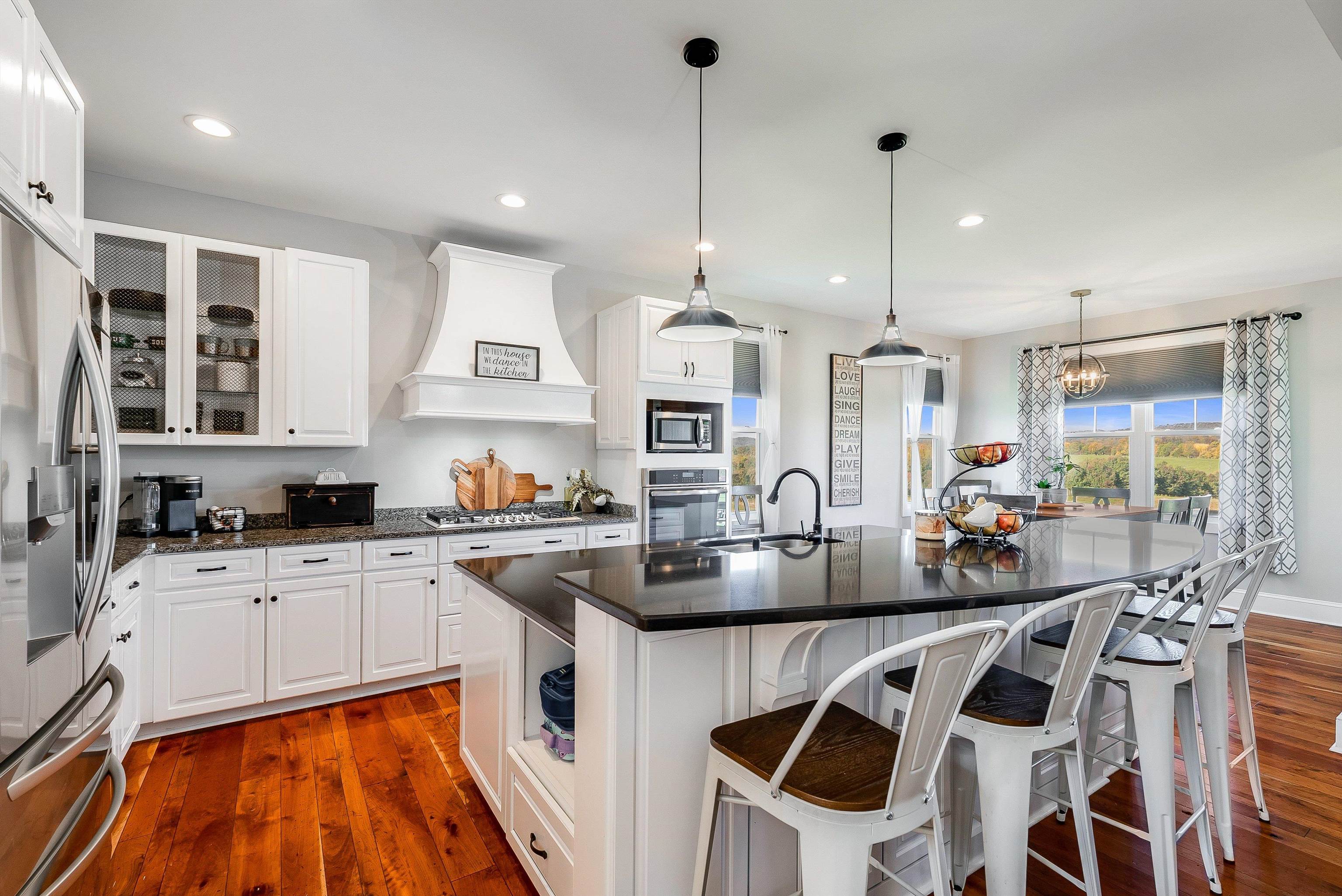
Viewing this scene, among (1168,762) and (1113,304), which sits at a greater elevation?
(1113,304)

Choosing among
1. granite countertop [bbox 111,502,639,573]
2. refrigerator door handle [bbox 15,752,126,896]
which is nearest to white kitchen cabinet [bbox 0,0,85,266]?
refrigerator door handle [bbox 15,752,126,896]

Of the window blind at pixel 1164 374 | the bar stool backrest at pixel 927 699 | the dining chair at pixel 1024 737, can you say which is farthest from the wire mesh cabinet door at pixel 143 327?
the window blind at pixel 1164 374

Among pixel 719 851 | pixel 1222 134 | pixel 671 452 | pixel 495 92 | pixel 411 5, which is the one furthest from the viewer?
pixel 671 452

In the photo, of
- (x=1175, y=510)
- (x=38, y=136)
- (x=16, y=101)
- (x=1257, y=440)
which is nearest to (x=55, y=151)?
(x=38, y=136)

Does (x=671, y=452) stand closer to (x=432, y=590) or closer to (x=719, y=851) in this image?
(x=432, y=590)

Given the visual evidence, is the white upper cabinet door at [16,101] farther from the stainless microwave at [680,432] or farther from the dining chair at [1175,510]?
the dining chair at [1175,510]

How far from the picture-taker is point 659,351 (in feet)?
13.5

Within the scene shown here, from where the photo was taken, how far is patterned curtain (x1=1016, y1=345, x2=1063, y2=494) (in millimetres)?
6004

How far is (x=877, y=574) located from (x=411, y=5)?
6.72ft

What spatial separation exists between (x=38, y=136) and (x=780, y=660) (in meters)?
1.97

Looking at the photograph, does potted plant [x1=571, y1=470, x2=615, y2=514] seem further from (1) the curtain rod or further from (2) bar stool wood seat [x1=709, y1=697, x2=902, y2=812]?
(1) the curtain rod

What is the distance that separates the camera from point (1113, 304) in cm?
531

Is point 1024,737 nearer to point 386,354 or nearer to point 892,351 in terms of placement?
point 892,351

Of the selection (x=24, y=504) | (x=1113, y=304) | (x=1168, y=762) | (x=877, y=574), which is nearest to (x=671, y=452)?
(x=877, y=574)
